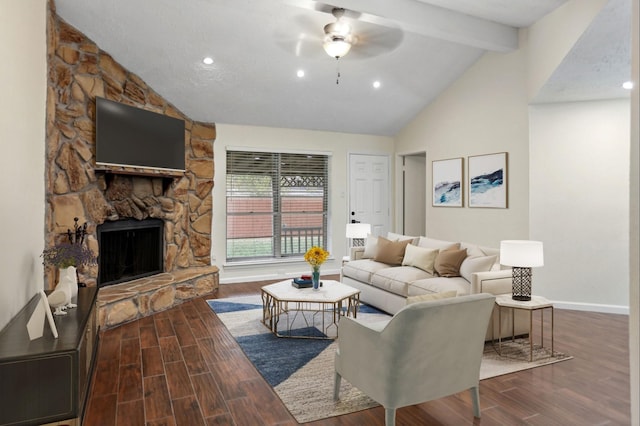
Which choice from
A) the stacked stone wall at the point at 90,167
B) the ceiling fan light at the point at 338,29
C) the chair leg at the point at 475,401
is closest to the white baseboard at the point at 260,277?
the stacked stone wall at the point at 90,167

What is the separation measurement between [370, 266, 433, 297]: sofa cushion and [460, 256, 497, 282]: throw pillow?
497 mm

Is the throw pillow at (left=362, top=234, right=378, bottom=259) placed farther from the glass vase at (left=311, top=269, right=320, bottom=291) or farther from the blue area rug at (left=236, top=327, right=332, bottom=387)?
the blue area rug at (left=236, top=327, right=332, bottom=387)

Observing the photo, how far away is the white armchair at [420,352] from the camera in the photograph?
212 cm

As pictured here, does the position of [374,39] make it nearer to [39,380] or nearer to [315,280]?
[315,280]

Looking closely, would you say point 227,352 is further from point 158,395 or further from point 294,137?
point 294,137

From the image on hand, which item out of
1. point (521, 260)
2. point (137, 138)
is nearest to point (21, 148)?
point (137, 138)

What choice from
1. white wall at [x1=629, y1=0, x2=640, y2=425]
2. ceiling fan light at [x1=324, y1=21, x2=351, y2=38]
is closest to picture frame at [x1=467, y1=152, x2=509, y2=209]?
ceiling fan light at [x1=324, y1=21, x2=351, y2=38]

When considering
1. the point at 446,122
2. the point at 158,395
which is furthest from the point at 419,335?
the point at 446,122

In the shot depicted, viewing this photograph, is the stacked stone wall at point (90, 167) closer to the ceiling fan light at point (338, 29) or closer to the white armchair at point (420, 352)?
the ceiling fan light at point (338, 29)

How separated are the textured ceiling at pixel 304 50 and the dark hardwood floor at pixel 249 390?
9.52 ft

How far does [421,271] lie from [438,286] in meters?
0.56

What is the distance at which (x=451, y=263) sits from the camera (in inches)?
171

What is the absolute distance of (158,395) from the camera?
275cm

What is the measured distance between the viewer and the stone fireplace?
4.01m
